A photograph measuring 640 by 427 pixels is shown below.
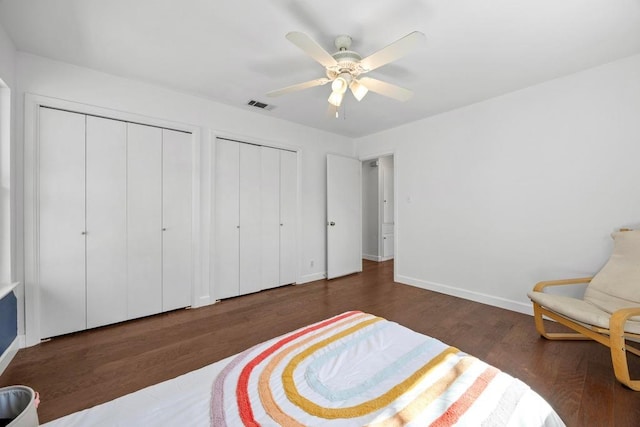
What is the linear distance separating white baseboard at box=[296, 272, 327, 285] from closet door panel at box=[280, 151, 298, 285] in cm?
12

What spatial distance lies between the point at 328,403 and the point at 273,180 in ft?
10.5

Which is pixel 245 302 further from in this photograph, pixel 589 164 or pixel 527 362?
pixel 589 164

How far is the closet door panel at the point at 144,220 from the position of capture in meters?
2.72

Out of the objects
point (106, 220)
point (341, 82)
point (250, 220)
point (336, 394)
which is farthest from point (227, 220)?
point (336, 394)

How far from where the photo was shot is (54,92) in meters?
2.34

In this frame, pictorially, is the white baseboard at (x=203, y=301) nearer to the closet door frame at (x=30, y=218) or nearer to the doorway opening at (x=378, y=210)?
the closet door frame at (x=30, y=218)

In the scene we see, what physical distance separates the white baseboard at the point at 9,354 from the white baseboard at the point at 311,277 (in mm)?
2909

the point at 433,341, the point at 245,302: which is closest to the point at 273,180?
the point at 245,302

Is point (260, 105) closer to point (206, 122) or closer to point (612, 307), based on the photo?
point (206, 122)

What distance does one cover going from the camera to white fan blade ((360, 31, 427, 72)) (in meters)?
1.50

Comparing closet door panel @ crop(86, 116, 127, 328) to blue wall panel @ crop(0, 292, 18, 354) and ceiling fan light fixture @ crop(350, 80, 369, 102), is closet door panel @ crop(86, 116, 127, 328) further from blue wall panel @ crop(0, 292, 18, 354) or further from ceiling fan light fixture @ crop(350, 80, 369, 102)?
ceiling fan light fixture @ crop(350, 80, 369, 102)

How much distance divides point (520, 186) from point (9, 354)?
198 inches

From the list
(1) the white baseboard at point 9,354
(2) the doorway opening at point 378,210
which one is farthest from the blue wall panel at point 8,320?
(2) the doorway opening at point 378,210

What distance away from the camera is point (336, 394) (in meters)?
0.96
